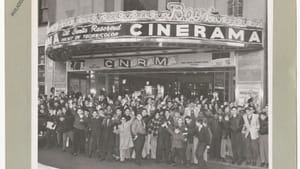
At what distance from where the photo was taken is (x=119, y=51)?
1.08 m

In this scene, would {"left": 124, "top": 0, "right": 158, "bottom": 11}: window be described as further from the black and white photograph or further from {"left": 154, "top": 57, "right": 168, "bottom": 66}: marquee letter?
{"left": 154, "top": 57, "right": 168, "bottom": 66}: marquee letter

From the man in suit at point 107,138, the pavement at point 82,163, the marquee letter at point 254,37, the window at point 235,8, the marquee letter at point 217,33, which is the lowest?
the pavement at point 82,163

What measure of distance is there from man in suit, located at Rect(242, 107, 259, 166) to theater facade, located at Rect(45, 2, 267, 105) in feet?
0.13

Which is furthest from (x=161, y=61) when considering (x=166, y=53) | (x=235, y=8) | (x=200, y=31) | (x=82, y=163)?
(x=82, y=163)

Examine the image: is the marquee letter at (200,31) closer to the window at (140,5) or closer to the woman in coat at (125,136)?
the window at (140,5)

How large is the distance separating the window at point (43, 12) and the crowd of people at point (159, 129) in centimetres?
24

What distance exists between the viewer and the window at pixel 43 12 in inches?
48.3

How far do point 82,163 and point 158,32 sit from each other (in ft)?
1.49

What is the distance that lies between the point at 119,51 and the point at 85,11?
17 cm

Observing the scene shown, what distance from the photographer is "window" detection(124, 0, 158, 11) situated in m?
1.05

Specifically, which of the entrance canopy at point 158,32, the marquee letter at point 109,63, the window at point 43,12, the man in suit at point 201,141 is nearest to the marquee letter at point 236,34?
the entrance canopy at point 158,32

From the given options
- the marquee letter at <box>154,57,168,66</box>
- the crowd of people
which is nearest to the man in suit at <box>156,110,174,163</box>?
the crowd of people
